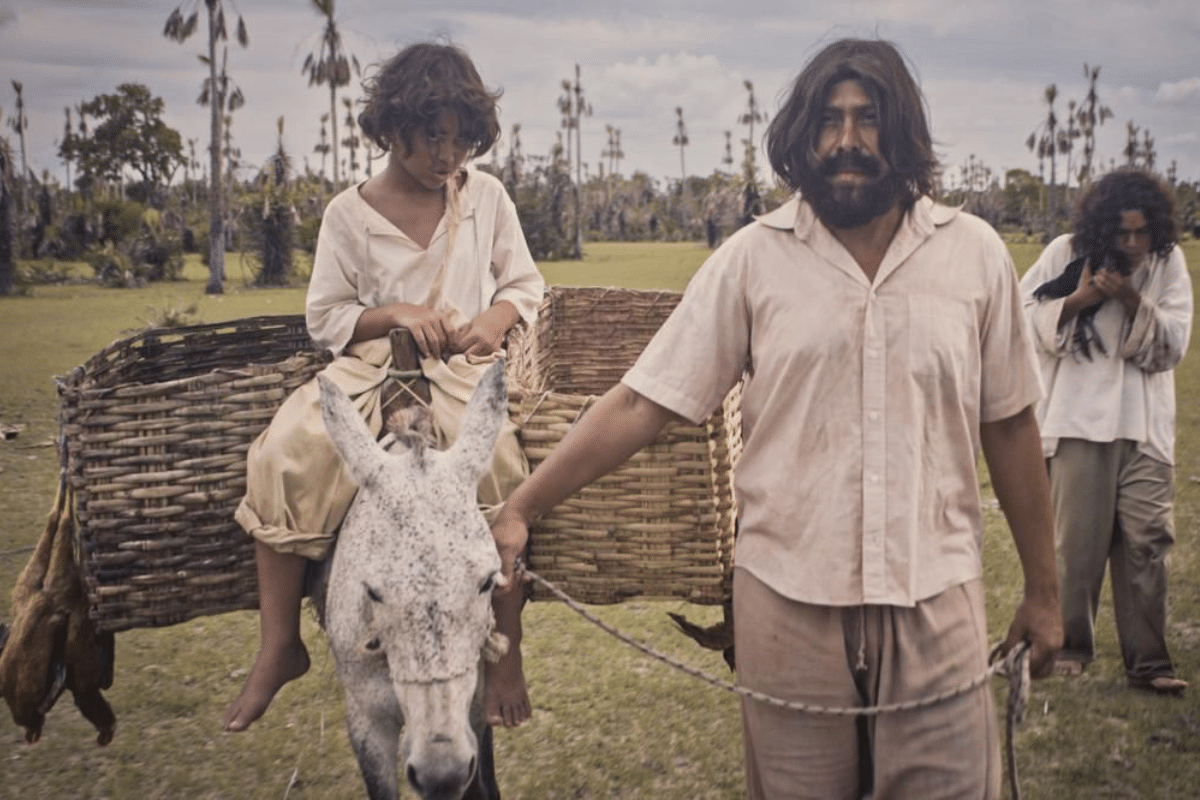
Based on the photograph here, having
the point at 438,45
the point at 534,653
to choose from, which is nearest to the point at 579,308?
the point at 534,653

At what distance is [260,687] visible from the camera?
2.73 m

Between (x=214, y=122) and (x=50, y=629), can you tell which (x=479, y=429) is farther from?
(x=214, y=122)

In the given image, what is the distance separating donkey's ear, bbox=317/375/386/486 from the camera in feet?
7.40

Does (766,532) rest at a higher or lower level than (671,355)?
lower

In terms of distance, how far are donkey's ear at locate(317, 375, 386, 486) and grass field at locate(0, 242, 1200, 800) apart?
1.60 metres

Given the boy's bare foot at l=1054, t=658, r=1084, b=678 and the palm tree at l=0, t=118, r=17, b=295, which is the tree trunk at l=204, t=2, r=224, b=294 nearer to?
the palm tree at l=0, t=118, r=17, b=295

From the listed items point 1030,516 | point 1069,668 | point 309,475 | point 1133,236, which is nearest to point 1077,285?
point 1133,236

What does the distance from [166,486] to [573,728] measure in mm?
2517

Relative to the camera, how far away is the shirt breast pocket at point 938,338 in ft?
6.62

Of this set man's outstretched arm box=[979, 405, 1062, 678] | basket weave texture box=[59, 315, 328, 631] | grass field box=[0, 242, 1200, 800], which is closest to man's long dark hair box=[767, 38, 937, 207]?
man's outstretched arm box=[979, 405, 1062, 678]

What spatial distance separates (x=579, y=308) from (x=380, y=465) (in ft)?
9.70

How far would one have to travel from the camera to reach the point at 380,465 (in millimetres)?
2320

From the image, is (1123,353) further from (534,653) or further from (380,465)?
(380,465)

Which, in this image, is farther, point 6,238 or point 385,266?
point 6,238
